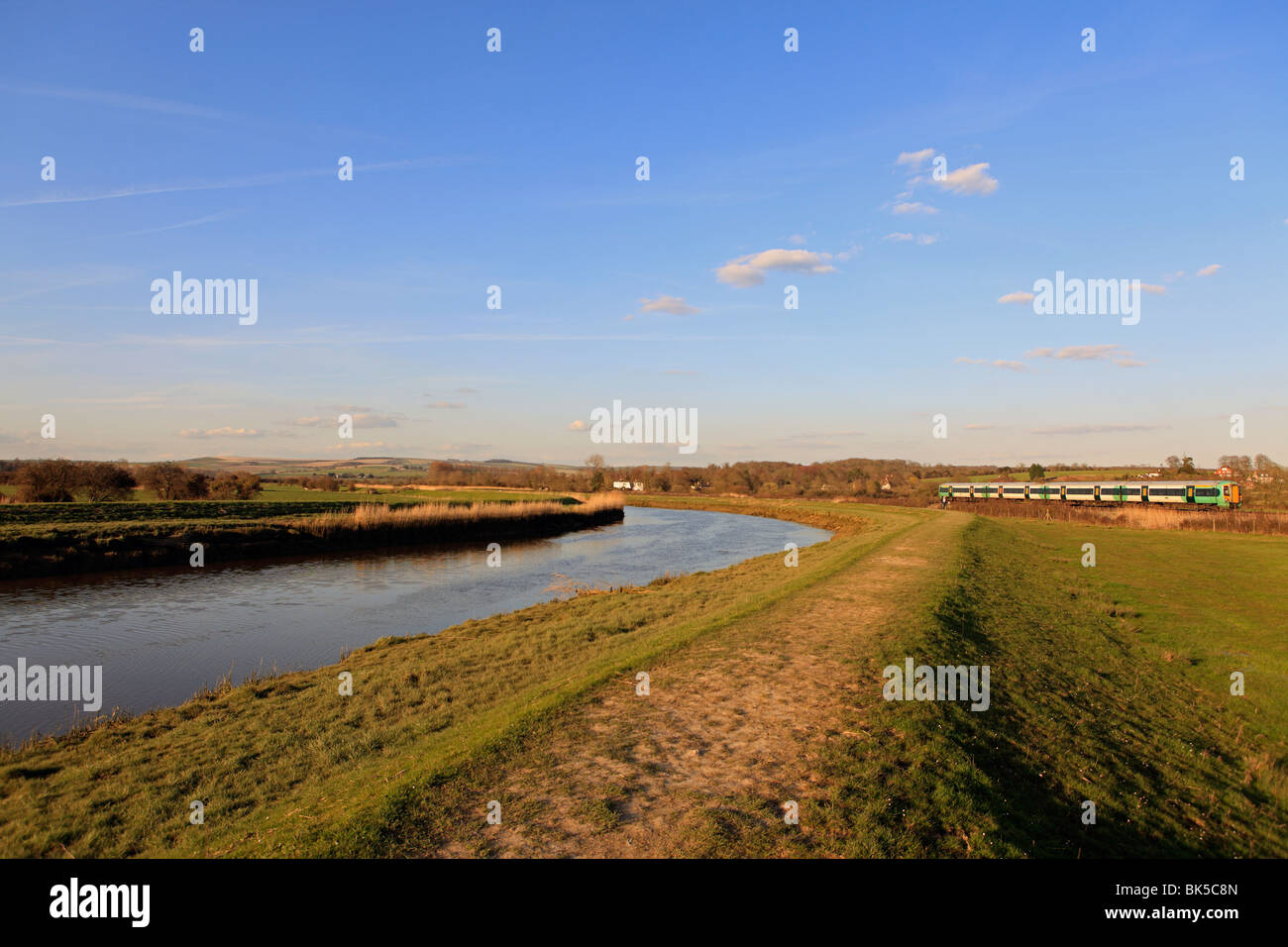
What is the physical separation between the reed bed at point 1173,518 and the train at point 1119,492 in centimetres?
1135

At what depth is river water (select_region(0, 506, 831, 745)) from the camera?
46.3 feet

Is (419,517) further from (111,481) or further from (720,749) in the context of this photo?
(720,749)

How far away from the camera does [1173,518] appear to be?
152 ft

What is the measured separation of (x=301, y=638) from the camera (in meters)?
17.5

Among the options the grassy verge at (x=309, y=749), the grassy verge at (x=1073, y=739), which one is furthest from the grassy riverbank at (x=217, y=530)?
the grassy verge at (x=1073, y=739)

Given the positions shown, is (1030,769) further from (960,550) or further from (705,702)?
(960,550)

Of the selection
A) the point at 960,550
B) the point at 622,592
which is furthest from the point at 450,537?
the point at 960,550

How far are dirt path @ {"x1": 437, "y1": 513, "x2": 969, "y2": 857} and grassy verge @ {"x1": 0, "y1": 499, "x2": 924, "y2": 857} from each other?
0.84 metres

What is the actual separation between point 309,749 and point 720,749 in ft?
18.7

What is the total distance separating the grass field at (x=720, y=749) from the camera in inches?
219

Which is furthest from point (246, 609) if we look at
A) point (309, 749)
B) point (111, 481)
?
point (111, 481)
